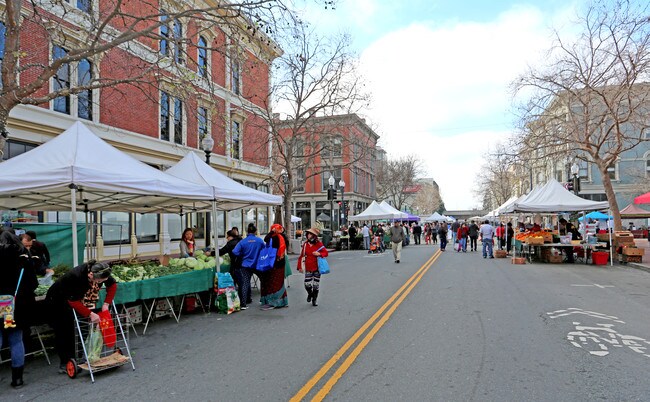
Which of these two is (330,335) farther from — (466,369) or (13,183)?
(13,183)

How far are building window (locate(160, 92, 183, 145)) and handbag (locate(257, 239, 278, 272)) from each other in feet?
50.2

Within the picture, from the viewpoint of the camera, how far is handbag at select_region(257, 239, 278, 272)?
356 inches

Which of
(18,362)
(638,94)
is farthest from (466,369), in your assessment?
(638,94)

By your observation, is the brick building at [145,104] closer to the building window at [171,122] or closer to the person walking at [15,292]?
the building window at [171,122]

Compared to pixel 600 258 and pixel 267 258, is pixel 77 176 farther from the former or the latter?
pixel 600 258

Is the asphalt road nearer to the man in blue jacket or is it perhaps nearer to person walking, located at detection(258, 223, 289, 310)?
person walking, located at detection(258, 223, 289, 310)

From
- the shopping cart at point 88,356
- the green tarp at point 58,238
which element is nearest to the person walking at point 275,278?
the shopping cart at point 88,356

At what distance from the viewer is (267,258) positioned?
9078mm

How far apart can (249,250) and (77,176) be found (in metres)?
3.71

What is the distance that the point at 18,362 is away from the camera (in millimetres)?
5039

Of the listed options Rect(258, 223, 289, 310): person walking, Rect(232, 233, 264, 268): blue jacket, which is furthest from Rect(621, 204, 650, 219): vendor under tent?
Rect(232, 233, 264, 268): blue jacket

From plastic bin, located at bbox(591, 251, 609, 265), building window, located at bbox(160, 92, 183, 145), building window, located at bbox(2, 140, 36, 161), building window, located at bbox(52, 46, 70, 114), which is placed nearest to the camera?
building window, located at bbox(2, 140, 36, 161)

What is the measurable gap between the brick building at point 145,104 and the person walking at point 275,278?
151 inches

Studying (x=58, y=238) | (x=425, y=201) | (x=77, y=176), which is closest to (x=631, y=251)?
(x=77, y=176)
